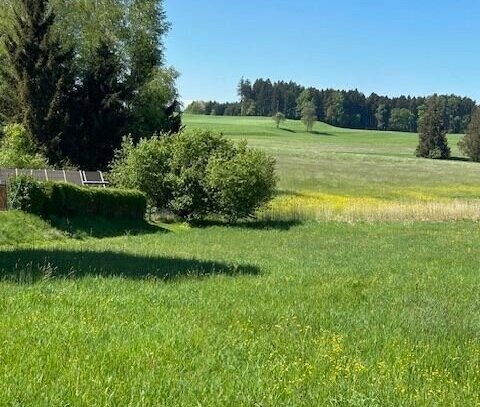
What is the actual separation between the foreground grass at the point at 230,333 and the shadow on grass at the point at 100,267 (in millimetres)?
49

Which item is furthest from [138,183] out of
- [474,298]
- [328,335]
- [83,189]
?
[328,335]

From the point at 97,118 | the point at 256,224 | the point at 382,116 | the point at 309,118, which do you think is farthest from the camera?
the point at 382,116

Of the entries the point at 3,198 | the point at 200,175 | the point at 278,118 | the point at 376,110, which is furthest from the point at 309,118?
the point at 3,198

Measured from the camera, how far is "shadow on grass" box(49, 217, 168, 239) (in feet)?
84.6

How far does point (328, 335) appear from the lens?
7.35 meters

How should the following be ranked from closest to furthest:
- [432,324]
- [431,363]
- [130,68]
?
[431,363] → [432,324] → [130,68]

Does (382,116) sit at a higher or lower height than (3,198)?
higher

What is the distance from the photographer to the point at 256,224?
34031mm

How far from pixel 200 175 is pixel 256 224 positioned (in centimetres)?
424

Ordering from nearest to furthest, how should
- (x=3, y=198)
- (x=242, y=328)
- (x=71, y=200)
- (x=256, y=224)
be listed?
(x=242, y=328) → (x=3, y=198) → (x=71, y=200) → (x=256, y=224)

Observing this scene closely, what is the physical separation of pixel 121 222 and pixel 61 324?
23895mm

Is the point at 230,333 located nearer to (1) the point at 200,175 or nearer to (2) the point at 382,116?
(1) the point at 200,175

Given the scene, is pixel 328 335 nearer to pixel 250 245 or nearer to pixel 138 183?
pixel 250 245

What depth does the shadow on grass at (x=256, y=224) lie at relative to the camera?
3213cm
